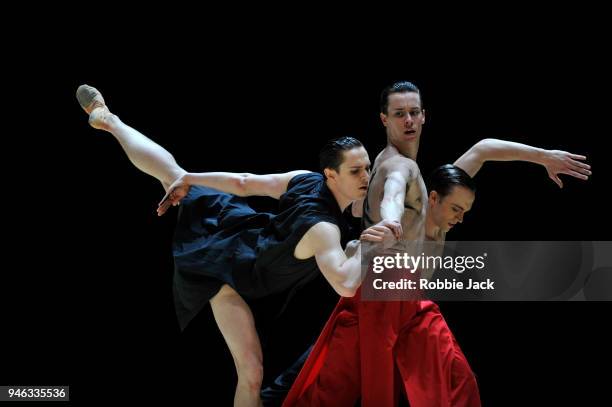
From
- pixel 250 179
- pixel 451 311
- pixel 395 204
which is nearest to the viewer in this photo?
pixel 395 204

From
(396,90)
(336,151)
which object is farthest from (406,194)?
(396,90)

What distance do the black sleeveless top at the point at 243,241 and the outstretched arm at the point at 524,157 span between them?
0.59m

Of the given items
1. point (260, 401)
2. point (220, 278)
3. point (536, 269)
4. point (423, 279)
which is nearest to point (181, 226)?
point (220, 278)

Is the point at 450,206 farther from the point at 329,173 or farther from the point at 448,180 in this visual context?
the point at 329,173

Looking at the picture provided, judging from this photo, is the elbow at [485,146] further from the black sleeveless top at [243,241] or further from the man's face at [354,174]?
the black sleeveless top at [243,241]

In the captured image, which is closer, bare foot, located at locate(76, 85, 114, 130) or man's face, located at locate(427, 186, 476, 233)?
man's face, located at locate(427, 186, 476, 233)

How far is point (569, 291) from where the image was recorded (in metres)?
4.27

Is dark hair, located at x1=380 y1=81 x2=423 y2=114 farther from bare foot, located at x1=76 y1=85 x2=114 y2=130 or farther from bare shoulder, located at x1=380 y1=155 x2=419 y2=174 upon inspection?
bare foot, located at x1=76 y1=85 x2=114 y2=130

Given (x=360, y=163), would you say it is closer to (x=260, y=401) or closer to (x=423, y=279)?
(x=423, y=279)

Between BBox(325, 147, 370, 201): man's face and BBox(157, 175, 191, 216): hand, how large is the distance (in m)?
0.70

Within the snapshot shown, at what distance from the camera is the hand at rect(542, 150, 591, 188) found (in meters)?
4.01

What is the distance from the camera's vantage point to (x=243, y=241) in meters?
4.15

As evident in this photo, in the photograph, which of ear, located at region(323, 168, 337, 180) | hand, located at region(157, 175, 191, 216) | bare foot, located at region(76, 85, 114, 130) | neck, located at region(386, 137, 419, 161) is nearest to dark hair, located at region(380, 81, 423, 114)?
neck, located at region(386, 137, 419, 161)

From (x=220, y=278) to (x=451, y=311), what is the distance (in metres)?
1.20
